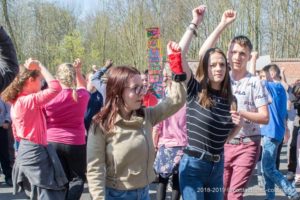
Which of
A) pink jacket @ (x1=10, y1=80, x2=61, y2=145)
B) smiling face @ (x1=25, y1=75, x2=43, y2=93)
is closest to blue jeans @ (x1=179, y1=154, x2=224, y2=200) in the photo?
pink jacket @ (x1=10, y1=80, x2=61, y2=145)

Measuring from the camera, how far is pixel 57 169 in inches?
194

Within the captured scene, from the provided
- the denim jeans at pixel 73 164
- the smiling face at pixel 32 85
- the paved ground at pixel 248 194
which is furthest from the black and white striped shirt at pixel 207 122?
the paved ground at pixel 248 194

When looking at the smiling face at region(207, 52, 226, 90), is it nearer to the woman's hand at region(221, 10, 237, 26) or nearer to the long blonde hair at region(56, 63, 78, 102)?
the woman's hand at region(221, 10, 237, 26)

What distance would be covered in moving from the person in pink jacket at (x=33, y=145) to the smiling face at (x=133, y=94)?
1831 mm

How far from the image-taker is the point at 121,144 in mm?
3018

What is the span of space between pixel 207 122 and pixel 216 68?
1.39ft

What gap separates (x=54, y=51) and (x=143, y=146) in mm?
34510

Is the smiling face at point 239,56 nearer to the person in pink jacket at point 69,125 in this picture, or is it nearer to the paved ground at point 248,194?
the person in pink jacket at point 69,125

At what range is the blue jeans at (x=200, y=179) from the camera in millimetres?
3646

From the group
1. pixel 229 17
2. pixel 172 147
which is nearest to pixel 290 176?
pixel 172 147

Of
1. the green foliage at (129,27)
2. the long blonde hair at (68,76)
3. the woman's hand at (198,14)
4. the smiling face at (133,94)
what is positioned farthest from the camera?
the green foliage at (129,27)

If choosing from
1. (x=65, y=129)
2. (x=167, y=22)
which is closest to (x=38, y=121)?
(x=65, y=129)

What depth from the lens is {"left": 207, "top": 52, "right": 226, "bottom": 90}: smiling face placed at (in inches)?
144

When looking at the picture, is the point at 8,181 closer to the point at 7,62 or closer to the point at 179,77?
the point at 179,77
